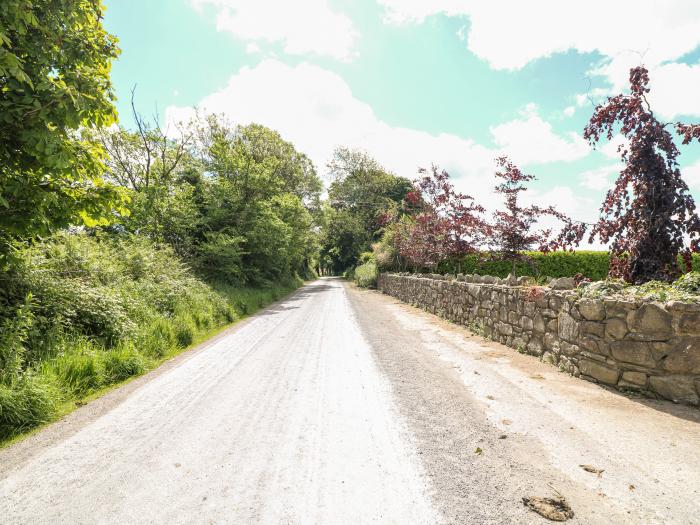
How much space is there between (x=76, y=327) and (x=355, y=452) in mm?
5844

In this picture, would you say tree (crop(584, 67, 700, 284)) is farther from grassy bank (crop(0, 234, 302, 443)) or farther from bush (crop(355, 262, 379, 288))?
bush (crop(355, 262, 379, 288))

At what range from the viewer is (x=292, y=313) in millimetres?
13609

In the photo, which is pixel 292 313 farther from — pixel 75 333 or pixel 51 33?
pixel 51 33

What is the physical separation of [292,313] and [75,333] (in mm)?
8083

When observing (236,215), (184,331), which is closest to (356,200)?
(236,215)

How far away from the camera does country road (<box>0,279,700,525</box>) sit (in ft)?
8.45

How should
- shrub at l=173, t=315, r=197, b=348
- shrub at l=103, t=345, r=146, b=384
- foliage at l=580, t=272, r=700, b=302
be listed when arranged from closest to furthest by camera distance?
foliage at l=580, t=272, r=700, b=302, shrub at l=103, t=345, r=146, b=384, shrub at l=173, t=315, r=197, b=348

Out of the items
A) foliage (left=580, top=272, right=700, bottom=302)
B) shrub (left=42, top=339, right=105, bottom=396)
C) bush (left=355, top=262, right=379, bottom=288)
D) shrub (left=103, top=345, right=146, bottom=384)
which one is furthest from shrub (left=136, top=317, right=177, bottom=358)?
bush (left=355, top=262, right=379, bottom=288)

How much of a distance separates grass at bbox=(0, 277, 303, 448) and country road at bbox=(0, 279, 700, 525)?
0.36 meters

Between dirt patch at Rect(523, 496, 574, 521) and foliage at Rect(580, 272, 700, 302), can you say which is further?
foliage at Rect(580, 272, 700, 302)

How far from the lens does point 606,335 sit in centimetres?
511

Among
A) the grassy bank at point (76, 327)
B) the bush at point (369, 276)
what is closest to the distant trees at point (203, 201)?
the grassy bank at point (76, 327)

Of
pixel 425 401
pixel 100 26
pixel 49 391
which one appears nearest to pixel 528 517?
pixel 425 401

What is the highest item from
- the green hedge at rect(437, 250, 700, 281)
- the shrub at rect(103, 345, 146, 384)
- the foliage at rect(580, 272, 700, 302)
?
the green hedge at rect(437, 250, 700, 281)
